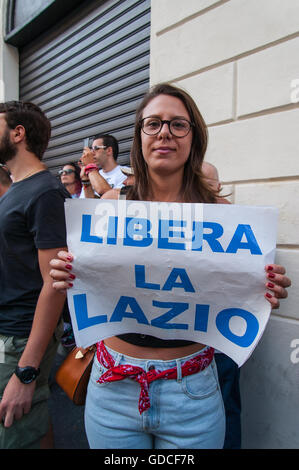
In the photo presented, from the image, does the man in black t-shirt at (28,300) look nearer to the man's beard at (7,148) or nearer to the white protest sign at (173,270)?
the man's beard at (7,148)

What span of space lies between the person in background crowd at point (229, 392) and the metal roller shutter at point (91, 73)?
8.31ft

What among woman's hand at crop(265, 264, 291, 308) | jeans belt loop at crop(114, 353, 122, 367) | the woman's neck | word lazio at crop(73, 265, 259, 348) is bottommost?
jeans belt loop at crop(114, 353, 122, 367)

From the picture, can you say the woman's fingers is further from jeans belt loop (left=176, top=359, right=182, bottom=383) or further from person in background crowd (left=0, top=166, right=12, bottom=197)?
person in background crowd (left=0, top=166, right=12, bottom=197)

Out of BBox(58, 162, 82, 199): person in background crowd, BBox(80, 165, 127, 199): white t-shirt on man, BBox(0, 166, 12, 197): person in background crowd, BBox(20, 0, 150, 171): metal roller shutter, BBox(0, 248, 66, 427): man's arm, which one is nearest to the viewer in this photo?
BBox(0, 248, 66, 427): man's arm

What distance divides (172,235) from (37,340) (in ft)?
3.01

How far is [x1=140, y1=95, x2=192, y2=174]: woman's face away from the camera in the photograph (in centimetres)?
118

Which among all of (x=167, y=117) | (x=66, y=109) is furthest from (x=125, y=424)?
(x=66, y=109)

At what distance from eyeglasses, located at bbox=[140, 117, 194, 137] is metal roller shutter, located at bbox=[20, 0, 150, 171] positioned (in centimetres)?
268

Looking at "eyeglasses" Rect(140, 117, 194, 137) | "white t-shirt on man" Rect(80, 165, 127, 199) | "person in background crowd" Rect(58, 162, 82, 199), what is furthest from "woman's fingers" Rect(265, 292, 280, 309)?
"person in background crowd" Rect(58, 162, 82, 199)

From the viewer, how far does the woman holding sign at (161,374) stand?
109 cm

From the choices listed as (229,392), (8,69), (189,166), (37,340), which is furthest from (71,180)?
(8,69)

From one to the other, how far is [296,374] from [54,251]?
1.72 m

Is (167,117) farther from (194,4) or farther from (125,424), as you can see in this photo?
(194,4)
